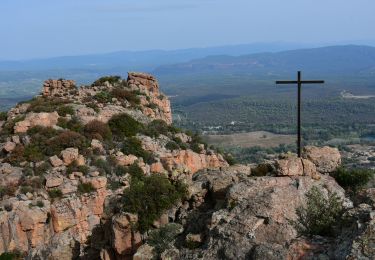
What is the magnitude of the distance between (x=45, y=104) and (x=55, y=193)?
10.6m

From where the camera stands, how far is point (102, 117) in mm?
31141

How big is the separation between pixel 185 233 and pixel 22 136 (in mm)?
16677

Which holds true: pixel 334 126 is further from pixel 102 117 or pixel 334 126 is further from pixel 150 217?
pixel 150 217

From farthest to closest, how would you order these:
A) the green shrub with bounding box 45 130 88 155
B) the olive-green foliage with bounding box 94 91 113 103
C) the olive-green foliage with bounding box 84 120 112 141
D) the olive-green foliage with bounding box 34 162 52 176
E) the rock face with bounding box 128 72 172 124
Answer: the rock face with bounding box 128 72 172 124
the olive-green foliage with bounding box 94 91 113 103
the olive-green foliage with bounding box 84 120 112 141
the green shrub with bounding box 45 130 88 155
the olive-green foliage with bounding box 34 162 52 176

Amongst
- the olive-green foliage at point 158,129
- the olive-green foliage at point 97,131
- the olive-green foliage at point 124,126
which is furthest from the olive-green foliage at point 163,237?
the olive-green foliage at point 158,129

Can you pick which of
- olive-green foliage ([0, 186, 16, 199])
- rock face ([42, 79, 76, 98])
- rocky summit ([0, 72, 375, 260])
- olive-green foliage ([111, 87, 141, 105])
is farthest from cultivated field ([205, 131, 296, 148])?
olive-green foliage ([0, 186, 16, 199])

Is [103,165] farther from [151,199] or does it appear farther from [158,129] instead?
[151,199]

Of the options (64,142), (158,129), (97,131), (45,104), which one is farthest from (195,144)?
(45,104)

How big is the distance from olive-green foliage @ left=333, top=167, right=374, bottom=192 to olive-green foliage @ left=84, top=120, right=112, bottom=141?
16.2m

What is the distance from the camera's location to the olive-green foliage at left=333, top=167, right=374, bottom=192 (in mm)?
15000

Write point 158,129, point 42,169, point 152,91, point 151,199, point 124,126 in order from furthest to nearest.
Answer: point 152,91 → point 158,129 → point 124,126 → point 42,169 → point 151,199

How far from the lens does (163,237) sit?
13.5 meters

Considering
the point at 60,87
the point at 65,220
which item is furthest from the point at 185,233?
the point at 60,87

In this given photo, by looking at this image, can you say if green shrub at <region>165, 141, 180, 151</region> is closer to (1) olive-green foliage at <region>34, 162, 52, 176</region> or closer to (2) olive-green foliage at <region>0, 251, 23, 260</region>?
(1) olive-green foliage at <region>34, 162, 52, 176</region>
